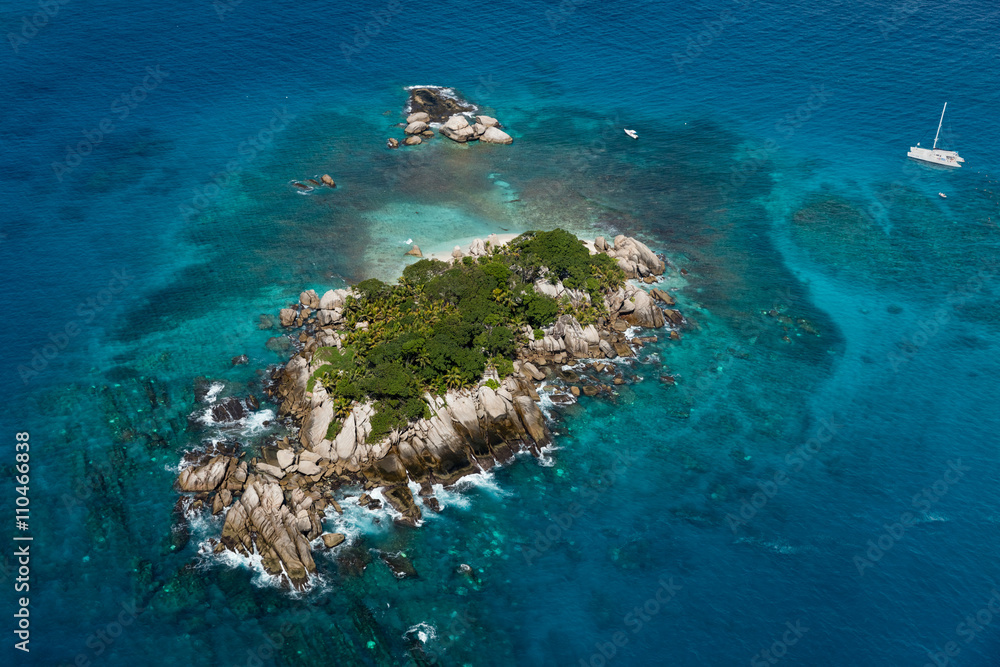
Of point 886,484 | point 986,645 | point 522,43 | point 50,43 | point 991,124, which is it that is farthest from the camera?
point 522,43

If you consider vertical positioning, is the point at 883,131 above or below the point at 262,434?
above

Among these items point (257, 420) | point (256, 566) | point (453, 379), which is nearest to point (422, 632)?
point (256, 566)

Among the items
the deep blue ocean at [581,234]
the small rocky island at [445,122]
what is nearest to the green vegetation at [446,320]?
the deep blue ocean at [581,234]

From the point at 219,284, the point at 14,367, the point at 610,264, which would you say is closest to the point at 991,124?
the point at 610,264

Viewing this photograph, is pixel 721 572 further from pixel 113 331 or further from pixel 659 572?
pixel 113 331

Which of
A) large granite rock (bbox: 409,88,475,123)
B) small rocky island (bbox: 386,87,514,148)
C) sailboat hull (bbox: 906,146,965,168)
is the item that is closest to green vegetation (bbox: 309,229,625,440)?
small rocky island (bbox: 386,87,514,148)

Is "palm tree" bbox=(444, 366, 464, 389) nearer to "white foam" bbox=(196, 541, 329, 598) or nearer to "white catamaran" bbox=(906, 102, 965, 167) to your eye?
"white foam" bbox=(196, 541, 329, 598)
